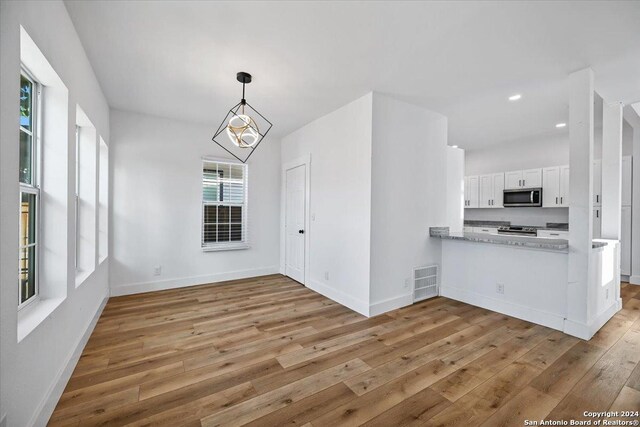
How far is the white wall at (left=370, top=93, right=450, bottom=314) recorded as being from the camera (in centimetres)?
334

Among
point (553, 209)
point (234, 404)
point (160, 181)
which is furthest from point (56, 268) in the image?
point (553, 209)

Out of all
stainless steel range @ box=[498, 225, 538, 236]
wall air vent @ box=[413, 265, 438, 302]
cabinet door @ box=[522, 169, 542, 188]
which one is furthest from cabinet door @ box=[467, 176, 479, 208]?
wall air vent @ box=[413, 265, 438, 302]

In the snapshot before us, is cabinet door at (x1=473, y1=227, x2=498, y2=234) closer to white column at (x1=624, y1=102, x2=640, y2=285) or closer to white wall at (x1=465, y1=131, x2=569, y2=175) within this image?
white wall at (x1=465, y1=131, x2=569, y2=175)

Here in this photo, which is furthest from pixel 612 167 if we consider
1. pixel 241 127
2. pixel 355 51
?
pixel 241 127

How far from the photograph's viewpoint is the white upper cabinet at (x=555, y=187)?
16.4 ft

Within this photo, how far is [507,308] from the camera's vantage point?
10.9 feet

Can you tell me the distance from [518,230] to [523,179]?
41.8 inches

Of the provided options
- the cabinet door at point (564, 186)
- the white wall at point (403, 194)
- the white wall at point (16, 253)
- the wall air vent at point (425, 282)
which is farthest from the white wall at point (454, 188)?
the white wall at point (16, 253)

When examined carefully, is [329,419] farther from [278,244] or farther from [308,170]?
[278,244]

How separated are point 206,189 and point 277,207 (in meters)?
1.36

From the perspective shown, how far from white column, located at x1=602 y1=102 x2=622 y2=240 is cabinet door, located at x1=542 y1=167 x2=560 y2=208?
142cm

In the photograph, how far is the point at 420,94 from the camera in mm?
3369

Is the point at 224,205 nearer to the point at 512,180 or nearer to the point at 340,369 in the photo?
the point at 340,369

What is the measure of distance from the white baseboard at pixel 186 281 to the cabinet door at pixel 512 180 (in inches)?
205
